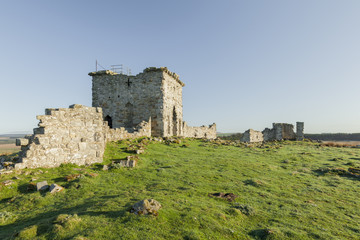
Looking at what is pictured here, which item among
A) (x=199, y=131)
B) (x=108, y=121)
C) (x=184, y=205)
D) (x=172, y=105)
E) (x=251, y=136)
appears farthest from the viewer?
(x=199, y=131)

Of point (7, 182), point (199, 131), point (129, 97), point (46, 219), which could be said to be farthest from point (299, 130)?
point (7, 182)

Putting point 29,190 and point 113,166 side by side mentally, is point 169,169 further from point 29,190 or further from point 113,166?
point 29,190

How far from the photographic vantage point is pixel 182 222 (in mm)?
5762

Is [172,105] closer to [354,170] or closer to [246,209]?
[354,170]

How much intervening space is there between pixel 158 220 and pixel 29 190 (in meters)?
5.94

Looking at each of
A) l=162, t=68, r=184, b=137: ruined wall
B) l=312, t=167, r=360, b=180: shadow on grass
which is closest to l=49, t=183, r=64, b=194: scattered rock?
l=312, t=167, r=360, b=180: shadow on grass

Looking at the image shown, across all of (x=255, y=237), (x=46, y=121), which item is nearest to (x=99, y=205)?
(x=255, y=237)

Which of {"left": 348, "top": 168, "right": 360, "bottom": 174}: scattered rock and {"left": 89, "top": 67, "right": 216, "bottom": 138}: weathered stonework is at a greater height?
Answer: {"left": 89, "top": 67, "right": 216, "bottom": 138}: weathered stonework

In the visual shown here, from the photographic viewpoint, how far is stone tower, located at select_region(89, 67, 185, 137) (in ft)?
83.4

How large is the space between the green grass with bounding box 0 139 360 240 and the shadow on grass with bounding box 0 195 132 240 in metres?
0.03

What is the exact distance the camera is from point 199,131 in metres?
36.9

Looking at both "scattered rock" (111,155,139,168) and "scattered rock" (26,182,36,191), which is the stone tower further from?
"scattered rock" (26,182,36,191)

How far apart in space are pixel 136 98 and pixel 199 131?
48.3 feet

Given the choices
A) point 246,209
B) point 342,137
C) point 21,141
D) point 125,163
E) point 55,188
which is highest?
point 21,141
